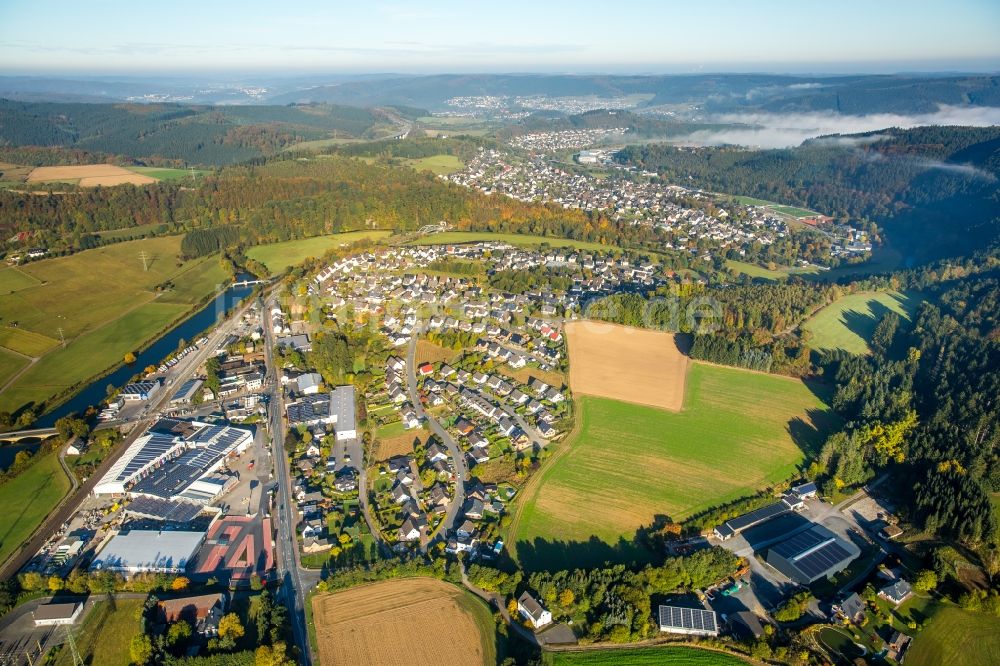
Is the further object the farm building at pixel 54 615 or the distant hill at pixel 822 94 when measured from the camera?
the distant hill at pixel 822 94

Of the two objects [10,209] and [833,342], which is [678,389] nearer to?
[833,342]

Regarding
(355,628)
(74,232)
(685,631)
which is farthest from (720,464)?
(74,232)

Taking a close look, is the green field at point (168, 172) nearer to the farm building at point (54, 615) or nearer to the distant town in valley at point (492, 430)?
the distant town in valley at point (492, 430)

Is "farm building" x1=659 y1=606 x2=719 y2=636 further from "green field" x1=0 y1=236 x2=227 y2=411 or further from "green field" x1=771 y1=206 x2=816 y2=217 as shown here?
"green field" x1=771 y1=206 x2=816 y2=217

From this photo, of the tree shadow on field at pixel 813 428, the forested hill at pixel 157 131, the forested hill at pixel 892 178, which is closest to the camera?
the tree shadow on field at pixel 813 428

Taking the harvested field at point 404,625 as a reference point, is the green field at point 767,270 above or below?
above

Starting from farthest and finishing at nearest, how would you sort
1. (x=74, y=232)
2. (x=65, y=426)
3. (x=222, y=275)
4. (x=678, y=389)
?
(x=74, y=232) → (x=222, y=275) → (x=678, y=389) → (x=65, y=426)

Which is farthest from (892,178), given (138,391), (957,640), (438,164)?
(138,391)

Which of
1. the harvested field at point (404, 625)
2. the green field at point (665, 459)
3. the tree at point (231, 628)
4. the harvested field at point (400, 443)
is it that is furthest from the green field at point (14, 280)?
the green field at point (665, 459)
